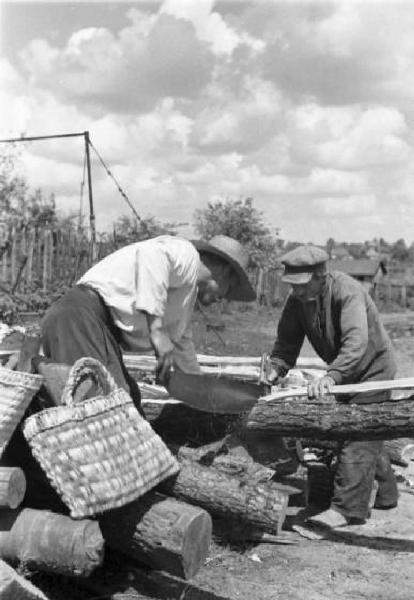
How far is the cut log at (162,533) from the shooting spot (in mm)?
3465

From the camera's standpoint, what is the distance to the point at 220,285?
4.88 m

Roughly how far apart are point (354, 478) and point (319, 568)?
0.90 meters

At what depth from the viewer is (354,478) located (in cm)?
504

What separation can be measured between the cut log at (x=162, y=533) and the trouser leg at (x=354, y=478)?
170 cm

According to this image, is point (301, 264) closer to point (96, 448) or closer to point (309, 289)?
point (309, 289)

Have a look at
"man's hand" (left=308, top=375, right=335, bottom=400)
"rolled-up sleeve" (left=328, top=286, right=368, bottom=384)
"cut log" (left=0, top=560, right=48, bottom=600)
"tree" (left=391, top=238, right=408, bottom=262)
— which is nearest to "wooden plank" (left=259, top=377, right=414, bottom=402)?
"man's hand" (left=308, top=375, right=335, bottom=400)

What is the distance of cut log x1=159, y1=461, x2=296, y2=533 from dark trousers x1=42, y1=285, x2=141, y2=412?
2.31 ft

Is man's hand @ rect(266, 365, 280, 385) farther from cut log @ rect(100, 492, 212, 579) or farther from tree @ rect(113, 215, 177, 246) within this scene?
tree @ rect(113, 215, 177, 246)

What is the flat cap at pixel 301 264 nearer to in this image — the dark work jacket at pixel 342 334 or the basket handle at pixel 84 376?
the dark work jacket at pixel 342 334

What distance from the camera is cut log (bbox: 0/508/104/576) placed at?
11.0 feet

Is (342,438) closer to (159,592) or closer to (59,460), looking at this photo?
(159,592)

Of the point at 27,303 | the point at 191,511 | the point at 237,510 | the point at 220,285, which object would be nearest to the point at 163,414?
the point at 220,285

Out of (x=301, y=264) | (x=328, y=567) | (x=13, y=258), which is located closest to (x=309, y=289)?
(x=301, y=264)

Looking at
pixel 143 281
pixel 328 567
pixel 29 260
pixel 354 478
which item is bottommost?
pixel 328 567
